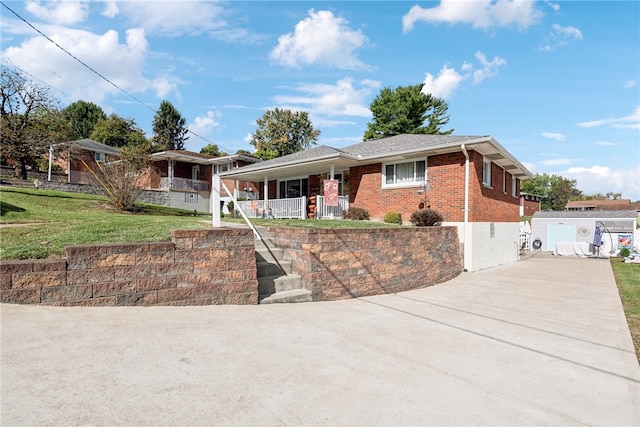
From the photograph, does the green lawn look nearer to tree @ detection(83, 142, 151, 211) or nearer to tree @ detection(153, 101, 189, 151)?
tree @ detection(83, 142, 151, 211)

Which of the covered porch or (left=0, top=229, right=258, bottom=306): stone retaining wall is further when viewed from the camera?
the covered porch

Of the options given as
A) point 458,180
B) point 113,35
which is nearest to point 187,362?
point 113,35

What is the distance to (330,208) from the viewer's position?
15.0 meters

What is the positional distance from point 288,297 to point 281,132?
40.1 metres

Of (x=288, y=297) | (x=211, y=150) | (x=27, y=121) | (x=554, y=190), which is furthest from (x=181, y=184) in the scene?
(x=554, y=190)

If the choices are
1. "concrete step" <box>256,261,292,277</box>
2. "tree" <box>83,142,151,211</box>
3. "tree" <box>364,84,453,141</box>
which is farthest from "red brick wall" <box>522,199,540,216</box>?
"concrete step" <box>256,261,292,277</box>

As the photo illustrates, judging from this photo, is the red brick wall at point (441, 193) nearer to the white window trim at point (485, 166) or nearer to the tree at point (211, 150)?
the white window trim at point (485, 166)

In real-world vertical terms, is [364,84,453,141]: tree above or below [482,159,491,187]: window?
above

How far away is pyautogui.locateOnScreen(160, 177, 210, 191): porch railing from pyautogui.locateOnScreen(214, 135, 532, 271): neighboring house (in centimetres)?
1364

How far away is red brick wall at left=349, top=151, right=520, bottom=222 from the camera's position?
39.6 ft

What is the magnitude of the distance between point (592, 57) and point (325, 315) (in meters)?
11.8

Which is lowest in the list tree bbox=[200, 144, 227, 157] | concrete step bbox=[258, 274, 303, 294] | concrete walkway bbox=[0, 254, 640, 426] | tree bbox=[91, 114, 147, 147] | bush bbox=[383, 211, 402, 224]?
concrete walkway bbox=[0, 254, 640, 426]

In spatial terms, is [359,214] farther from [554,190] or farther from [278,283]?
[554,190]

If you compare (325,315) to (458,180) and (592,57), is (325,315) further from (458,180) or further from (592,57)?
(592,57)
